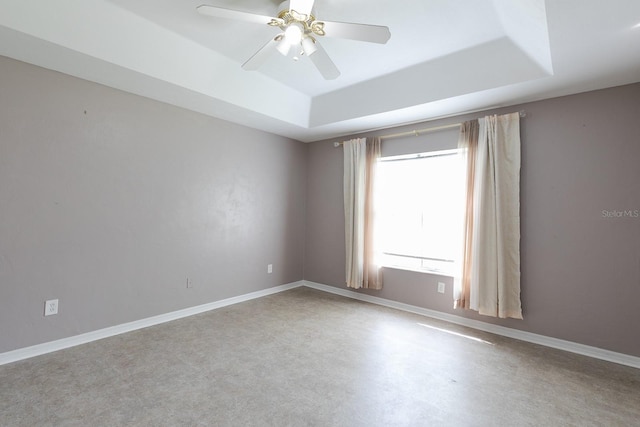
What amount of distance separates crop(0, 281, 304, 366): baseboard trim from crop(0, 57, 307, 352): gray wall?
0.05 m

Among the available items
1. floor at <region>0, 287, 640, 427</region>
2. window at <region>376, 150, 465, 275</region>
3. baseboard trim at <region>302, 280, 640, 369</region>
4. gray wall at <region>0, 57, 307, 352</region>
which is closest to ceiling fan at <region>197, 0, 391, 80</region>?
gray wall at <region>0, 57, 307, 352</region>

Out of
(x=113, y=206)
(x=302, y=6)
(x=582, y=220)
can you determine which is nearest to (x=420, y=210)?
(x=582, y=220)

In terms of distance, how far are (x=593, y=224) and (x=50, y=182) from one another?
4.87 m

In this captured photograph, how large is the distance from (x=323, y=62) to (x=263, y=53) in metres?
0.47

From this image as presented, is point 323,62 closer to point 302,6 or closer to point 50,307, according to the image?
point 302,6

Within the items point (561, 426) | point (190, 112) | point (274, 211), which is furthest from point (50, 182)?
point (561, 426)

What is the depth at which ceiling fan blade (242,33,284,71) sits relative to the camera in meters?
2.14

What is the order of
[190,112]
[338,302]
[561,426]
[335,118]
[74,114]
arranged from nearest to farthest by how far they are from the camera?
[561,426], [74,114], [190,112], [335,118], [338,302]

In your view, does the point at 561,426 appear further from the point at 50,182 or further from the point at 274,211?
the point at 50,182

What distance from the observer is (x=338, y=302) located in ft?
13.6

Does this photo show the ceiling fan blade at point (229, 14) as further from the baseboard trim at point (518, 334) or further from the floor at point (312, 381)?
the baseboard trim at point (518, 334)

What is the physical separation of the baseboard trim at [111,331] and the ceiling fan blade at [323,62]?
2997mm

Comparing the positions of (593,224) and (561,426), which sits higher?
(593,224)

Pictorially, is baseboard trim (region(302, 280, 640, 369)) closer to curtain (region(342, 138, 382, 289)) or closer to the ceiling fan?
curtain (region(342, 138, 382, 289))
